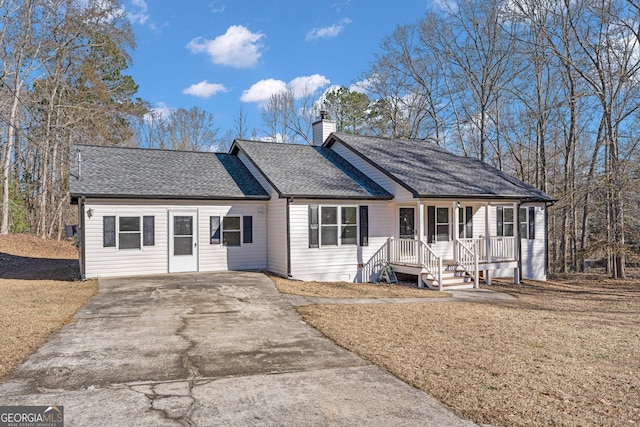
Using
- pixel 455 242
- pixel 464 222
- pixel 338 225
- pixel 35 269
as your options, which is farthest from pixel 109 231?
pixel 464 222

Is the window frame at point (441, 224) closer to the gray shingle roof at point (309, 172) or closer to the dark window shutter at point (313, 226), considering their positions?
the gray shingle roof at point (309, 172)

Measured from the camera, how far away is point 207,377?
539 cm

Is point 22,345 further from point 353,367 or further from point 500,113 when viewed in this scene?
point 500,113

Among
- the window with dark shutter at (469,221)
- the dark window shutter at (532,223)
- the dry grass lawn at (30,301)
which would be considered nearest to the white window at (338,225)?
the window with dark shutter at (469,221)

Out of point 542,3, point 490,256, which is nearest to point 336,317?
point 490,256

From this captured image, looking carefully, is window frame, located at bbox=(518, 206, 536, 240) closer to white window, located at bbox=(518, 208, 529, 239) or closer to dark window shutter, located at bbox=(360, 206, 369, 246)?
white window, located at bbox=(518, 208, 529, 239)

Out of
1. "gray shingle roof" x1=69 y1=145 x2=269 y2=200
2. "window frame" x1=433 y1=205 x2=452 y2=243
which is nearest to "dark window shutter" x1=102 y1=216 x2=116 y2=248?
"gray shingle roof" x1=69 y1=145 x2=269 y2=200

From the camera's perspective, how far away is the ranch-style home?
13445 mm

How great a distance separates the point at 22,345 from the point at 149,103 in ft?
86.0

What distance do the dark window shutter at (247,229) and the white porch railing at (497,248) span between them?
23.7 feet

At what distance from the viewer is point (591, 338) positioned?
8.17 meters

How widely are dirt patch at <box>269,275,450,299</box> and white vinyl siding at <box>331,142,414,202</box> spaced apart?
9.58ft

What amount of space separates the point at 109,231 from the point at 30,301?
3502mm

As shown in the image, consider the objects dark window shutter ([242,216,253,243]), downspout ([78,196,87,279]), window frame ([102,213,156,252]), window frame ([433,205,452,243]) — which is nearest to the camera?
downspout ([78,196,87,279])
